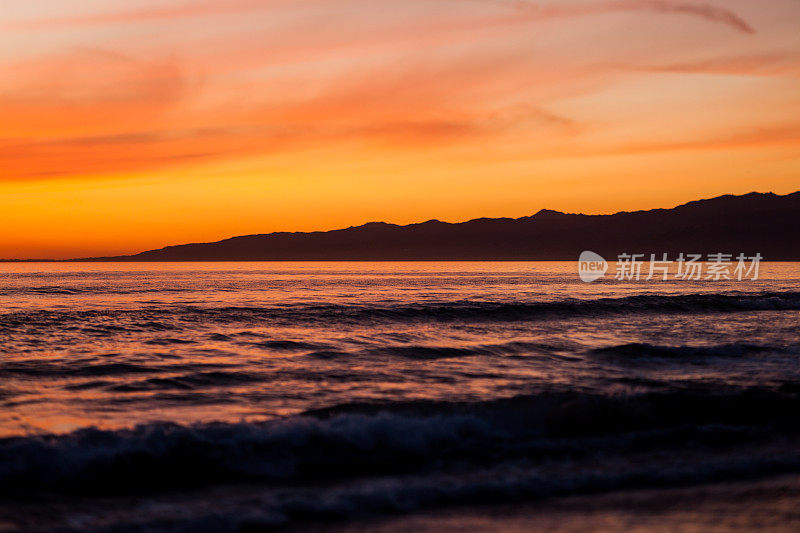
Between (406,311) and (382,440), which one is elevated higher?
(406,311)

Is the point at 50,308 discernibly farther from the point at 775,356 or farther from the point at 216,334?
the point at 775,356

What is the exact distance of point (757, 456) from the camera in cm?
808

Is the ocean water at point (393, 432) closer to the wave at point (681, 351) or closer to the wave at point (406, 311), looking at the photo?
the wave at point (681, 351)

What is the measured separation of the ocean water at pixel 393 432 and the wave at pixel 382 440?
4cm

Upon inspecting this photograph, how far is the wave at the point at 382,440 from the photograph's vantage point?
25.1 feet

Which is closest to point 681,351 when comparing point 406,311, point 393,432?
point 393,432

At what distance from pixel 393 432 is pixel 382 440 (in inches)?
9.9

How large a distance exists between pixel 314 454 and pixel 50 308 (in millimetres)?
22662

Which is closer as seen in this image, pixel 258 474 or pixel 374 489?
pixel 374 489

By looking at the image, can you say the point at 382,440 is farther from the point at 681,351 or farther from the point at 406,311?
the point at 406,311

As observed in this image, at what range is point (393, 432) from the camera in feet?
29.6

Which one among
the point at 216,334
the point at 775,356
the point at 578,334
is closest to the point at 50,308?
the point at 216,334

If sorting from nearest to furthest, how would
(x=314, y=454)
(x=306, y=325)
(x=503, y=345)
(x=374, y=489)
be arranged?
(x=374, y=489) → (x=314, y=454) → (x=503, y=345) → (x=306, y=325)

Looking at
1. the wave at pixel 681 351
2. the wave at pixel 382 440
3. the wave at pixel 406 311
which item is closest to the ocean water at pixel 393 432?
the wave at pixel 382 440
